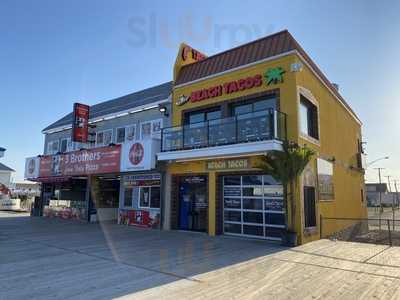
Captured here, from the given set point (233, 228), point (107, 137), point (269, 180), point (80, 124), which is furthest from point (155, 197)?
point (80, 124)

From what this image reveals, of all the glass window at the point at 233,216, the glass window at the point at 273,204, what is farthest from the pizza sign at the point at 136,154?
the glass window at the point at 273,204

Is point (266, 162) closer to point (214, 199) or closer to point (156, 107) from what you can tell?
point (214, 199)

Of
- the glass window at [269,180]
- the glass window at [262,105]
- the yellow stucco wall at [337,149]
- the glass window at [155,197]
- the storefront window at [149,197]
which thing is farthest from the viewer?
the storefront window at [149,197]

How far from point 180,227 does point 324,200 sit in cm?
703

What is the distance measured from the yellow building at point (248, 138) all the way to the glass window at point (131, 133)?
12.7ft

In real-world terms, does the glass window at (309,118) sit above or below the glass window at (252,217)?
above

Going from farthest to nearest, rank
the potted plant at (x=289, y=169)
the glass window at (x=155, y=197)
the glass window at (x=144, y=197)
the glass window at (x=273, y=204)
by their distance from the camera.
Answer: the glass window at (x=144, y=197) < the glass window at (x=155, y=197) < the glass window at (x=273, y=204) < the potted plant at (x=289, y=169)

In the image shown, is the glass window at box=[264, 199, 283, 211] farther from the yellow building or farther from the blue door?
the blue door

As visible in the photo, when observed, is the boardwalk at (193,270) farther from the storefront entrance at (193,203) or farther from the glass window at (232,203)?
the storefront entrance at (193,203)

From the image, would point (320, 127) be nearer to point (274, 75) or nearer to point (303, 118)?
point (303, 118)

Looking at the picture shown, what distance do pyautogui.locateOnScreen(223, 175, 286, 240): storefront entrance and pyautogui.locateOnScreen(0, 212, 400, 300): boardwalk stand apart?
1044 millimetres

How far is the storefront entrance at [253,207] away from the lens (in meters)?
Answer: 13.3

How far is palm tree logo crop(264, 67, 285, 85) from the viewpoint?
13.5 m

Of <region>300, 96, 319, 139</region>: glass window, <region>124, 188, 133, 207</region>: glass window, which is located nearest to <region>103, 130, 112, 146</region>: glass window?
<region>124, 188, 133, 207</region>: glass window
